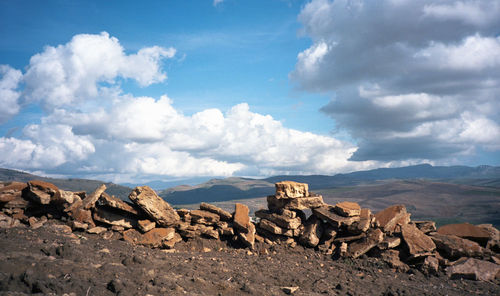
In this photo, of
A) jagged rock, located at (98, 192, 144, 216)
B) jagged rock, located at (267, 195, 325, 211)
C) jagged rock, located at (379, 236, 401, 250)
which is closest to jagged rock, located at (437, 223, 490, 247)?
jagged rock, located at (379, 236, 401, 250)

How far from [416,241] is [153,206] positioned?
15964 mm

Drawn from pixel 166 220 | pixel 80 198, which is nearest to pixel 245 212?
pixel 166 220

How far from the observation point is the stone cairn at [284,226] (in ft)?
53.3

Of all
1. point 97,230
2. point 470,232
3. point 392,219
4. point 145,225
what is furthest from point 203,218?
point 470,232

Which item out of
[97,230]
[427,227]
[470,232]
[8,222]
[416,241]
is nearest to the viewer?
[8,222]

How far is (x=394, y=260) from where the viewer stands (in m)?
16.2

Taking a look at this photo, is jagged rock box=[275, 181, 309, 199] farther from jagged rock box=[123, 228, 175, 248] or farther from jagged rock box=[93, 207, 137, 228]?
jagged rock box=[93, 207, 137, 228]

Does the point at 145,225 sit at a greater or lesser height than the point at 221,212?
lesser

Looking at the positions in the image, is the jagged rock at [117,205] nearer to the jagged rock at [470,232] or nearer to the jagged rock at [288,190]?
the jagged rock at [288,190]

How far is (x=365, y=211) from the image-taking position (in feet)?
63.0

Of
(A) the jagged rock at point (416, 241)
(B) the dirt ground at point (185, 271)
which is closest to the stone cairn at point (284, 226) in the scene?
(A) the jagged rock at point (416, 241)

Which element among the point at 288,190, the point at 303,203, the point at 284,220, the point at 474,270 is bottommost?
the point at 474,270

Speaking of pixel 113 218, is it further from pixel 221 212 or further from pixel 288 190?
pixel 288 190

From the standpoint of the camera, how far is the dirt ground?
8.35m
